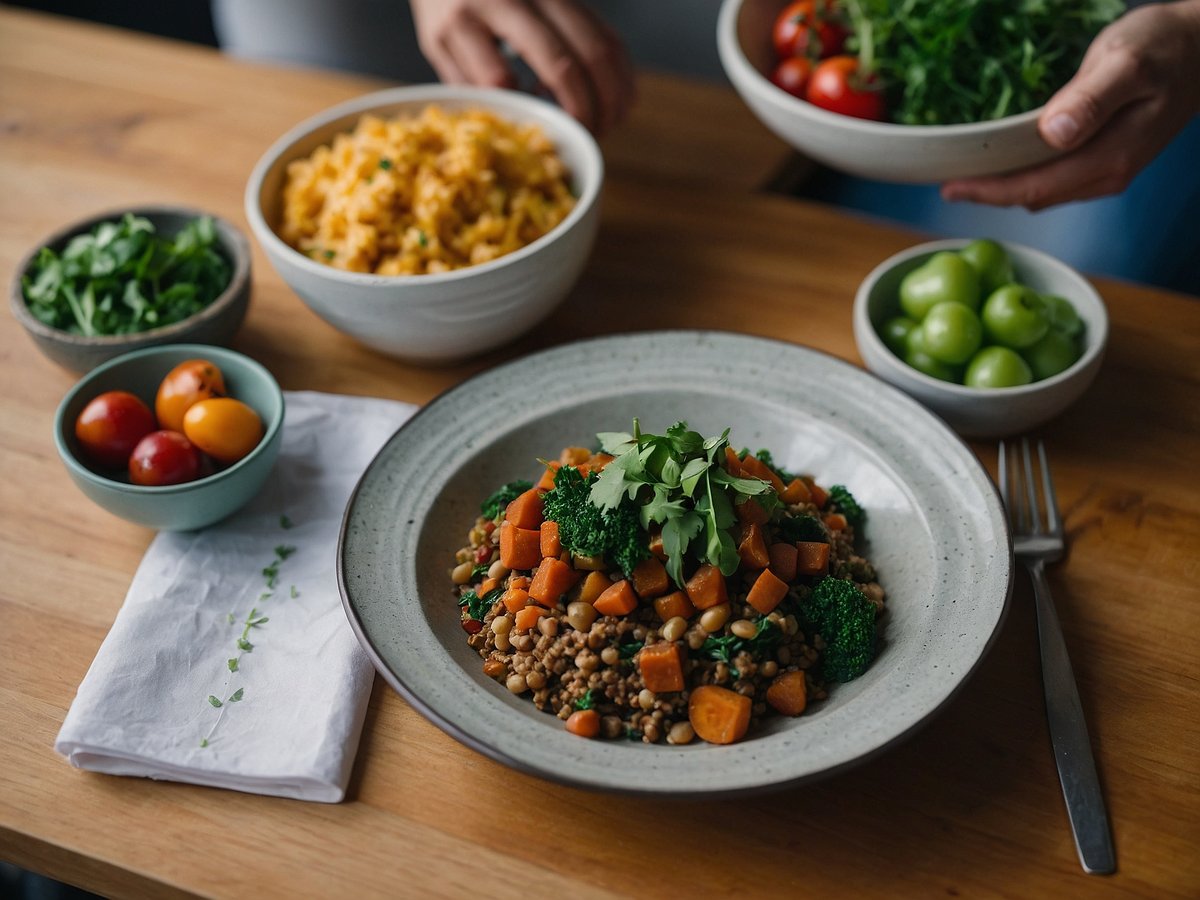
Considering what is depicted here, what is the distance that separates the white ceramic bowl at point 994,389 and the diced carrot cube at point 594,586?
817 mm

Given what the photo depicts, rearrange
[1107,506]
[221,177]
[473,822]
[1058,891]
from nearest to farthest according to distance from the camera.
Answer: [1058,891] < [473,822] < [1107,506] < [221,177]

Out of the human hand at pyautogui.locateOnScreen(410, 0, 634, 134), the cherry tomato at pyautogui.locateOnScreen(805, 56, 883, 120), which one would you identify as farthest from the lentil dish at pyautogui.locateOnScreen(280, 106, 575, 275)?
the cherry tomato at pyautogui.locateOnScreen(805, 56, 883, 120)

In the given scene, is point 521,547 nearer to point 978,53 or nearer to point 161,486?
point 161,486

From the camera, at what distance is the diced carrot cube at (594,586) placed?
177 centimetres

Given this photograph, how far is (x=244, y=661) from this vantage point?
6.12ft

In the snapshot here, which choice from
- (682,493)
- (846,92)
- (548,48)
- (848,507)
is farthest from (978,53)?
(682,493)

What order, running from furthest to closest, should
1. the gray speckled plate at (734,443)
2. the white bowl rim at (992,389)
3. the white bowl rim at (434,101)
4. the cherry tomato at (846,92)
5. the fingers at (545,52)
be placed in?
the fingers at (545,52) < the cherry tomato at (846,92) < the white bowl rim at (434,101) < the white bowl rim at (992,389) < the gray speckled plate at (734,443)

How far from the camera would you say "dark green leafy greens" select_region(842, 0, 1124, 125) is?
243 cm

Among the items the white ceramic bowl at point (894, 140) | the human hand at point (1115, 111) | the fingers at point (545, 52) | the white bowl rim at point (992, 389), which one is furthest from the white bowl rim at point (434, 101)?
the human hand at point (1115, 111)

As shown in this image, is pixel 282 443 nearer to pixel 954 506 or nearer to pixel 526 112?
pixel 526 112

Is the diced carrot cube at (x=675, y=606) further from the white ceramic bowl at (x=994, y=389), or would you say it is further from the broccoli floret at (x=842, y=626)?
the white ceramic bowl at (x=994, y=389)

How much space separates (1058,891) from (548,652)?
825mm

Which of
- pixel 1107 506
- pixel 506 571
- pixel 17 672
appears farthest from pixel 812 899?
pixel 17 672

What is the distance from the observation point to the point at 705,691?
1686 millimetres
